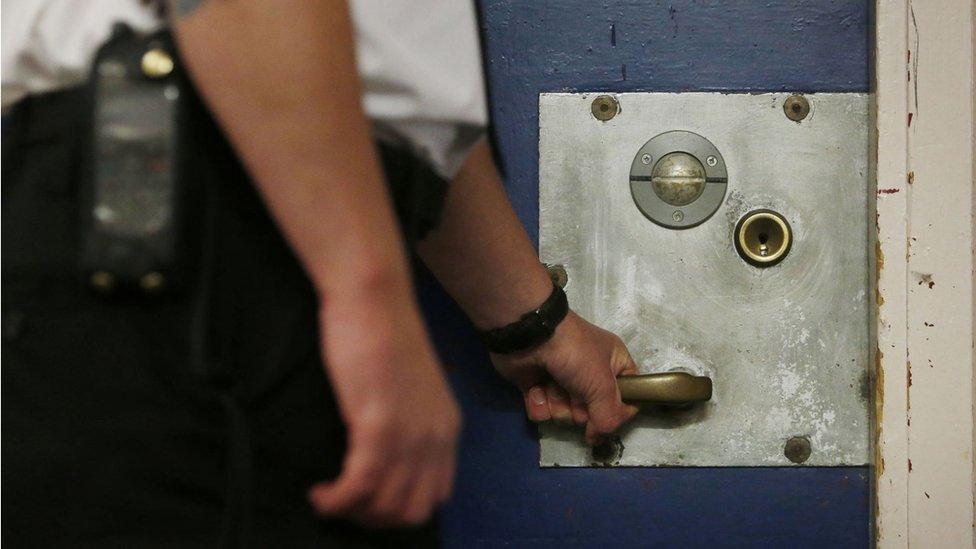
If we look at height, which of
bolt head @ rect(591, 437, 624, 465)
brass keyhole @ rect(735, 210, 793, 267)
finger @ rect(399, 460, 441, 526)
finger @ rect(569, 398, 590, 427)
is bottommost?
bolt head @ rect(591, 437, 624, 465)

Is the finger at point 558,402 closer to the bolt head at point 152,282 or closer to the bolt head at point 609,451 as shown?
the bolt head at point 609,451

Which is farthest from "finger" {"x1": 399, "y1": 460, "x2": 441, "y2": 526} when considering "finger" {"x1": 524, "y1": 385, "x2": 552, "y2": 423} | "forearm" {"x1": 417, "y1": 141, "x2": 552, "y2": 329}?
"finger" {"x1": 524, "y1": 385, "x2": 552, "y2": 423}

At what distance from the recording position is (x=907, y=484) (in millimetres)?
810

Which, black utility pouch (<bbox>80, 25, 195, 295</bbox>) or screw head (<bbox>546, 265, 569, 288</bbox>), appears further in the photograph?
screw head (<bbox>546, 265, 569, 288</bbox>)

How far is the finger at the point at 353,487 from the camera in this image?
39 cm

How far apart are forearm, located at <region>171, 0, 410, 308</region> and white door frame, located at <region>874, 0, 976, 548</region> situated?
60cm

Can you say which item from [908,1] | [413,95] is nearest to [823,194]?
[908,1]

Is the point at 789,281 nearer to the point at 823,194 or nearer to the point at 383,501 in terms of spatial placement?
the point at 823,194

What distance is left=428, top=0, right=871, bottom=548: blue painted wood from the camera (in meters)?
0.84

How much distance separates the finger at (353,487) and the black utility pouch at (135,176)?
0.12m

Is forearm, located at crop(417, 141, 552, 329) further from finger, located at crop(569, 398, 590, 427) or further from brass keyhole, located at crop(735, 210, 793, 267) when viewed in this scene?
brass keyhole, located at crop(735, 210, 793, 267)

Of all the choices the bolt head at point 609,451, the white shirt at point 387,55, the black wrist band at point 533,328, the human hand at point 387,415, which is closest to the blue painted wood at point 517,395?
the bolt head at point 609,451

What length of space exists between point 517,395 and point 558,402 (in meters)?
0.06

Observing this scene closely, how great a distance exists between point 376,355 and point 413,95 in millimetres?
173
